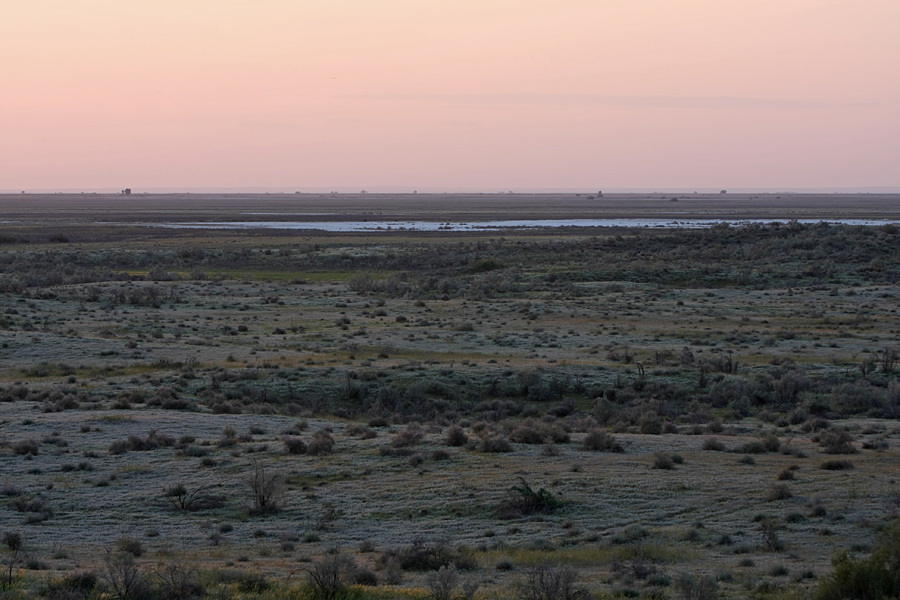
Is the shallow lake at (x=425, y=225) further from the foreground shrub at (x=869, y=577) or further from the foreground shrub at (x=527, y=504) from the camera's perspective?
the foreground shrub at (x=869, y=577)

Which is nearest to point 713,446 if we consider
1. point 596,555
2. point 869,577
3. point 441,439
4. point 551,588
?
point 441,439

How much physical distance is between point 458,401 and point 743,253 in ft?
182

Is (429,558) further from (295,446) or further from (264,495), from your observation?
(295,446)

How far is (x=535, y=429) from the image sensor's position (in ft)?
61.2

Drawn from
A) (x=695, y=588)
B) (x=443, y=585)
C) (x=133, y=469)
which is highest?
(x=443, y=585)

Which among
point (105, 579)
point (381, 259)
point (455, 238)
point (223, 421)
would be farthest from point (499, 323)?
point (455, 238)

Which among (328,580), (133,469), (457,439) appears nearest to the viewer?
(328,580)

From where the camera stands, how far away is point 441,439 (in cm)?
1830

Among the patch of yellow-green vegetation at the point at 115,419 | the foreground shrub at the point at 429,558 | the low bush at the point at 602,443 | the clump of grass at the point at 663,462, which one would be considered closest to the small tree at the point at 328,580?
the foreground shrub at the point at 429,558

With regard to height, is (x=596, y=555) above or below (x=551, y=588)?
below

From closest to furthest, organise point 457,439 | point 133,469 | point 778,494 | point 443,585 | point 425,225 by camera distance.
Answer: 1. point 443,585
2. point 778,494
3. point 133,469
4. point 457,439
5. point 425,225

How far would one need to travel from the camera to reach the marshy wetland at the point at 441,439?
10758mm

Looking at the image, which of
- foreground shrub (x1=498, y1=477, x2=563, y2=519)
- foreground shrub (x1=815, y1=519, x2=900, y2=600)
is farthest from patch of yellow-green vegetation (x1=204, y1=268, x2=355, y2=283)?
foreground shrub (x1=815, y1=519, x2=900, y2=600)

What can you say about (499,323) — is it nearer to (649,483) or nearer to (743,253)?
(649,483)
